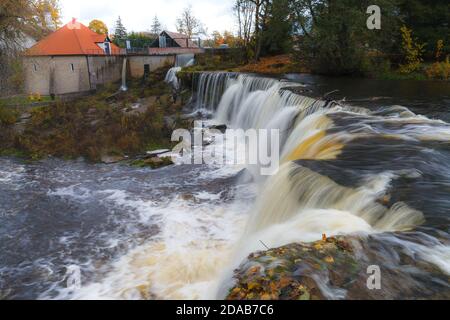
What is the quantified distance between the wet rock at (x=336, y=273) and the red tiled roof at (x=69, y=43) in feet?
95.4

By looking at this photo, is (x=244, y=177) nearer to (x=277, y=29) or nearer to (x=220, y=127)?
(x=220, y=127)

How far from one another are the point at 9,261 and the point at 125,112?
14952 mm

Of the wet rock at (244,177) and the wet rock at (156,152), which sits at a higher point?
the wet rock at (156,152)

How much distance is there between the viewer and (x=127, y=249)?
7.68 meters

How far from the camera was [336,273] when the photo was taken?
4023mm

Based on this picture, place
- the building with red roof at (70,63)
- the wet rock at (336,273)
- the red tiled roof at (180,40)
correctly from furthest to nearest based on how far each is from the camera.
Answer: the red tiled roof at (180,40) → the building with red roof at (70,63) → the wet rock at (336,273)

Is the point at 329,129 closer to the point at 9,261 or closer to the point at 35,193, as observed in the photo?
the point at 9,261

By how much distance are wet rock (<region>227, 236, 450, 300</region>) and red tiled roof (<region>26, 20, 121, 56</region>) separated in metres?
29.1

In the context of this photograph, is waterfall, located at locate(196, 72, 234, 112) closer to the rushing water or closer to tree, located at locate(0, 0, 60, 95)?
the rushing water

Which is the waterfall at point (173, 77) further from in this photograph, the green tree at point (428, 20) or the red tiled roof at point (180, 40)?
the green tree at point (428, 20)

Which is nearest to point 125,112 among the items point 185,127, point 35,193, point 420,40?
point 185,127

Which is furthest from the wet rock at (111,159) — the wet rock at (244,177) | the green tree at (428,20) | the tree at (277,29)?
the green tree at (428,20)

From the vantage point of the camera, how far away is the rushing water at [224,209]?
5.59 metres

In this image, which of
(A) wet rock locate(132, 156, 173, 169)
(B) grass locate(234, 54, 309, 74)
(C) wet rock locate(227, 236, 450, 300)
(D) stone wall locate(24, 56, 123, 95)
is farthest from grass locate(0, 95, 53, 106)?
(C) wet rock locate(227, 236, 450, 300)
